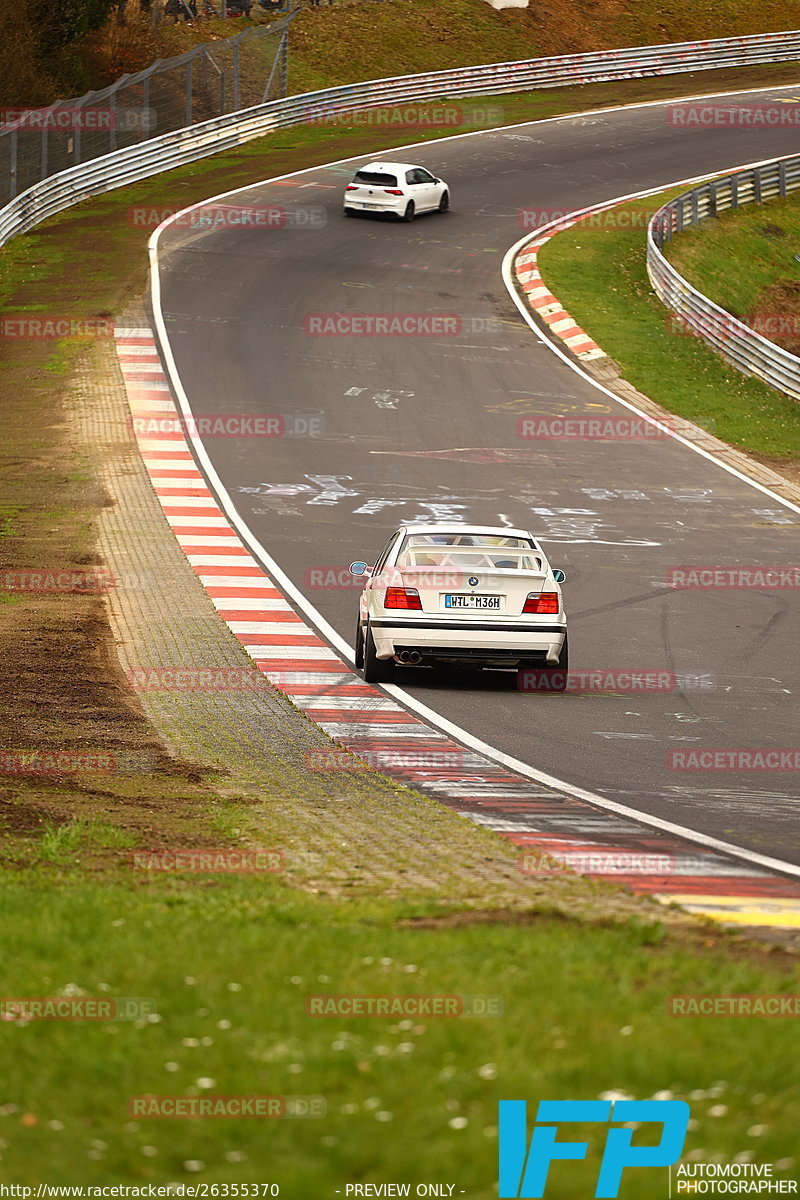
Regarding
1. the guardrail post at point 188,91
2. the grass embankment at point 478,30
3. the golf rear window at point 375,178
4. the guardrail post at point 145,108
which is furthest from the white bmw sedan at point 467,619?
the grass embankment at point 478,30

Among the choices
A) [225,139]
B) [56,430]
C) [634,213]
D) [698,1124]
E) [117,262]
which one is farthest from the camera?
[225,139]

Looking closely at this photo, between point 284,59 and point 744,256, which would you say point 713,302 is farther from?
point 284,59

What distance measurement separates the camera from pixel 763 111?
59.9m

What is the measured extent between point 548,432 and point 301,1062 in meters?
24.9

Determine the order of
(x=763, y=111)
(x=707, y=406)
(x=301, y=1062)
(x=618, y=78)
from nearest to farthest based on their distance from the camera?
1. (x=301, y=1062)
2. (x=707, y=406)
3. (x=763, y=111)
4. (x=618, y=78)

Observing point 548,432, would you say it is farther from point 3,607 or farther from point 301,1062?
point 301,1062

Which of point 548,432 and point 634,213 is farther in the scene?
point 634,213

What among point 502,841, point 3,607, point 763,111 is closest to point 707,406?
point 3,607

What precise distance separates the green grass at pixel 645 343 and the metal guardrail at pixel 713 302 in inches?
12.5

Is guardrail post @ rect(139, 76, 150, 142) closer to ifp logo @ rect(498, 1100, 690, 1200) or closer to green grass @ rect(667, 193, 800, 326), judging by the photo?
green grass @ rect(667, 193, 800, 326)

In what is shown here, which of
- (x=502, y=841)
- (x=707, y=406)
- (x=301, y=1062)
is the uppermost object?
(x=301, y=1062)

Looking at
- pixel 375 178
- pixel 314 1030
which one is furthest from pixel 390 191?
pixel 314 1030

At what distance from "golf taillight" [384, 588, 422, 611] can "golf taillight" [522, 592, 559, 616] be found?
1.06 m

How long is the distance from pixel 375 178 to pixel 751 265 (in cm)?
1111
